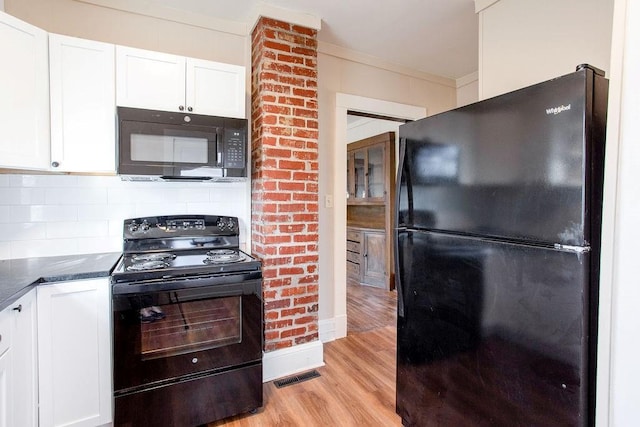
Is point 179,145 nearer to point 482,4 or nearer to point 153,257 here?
point 153,257

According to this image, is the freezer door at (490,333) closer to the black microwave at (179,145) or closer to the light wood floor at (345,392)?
the light wood floor at (345,392)

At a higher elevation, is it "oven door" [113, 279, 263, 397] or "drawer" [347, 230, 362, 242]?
"drawer" [347, 230, 362, 242]

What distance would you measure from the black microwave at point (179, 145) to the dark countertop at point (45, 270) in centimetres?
53

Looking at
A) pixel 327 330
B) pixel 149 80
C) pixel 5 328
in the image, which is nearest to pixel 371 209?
pixel 327 330

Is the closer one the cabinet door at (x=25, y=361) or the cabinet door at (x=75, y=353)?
the cabinet door at (x=25, y=361)

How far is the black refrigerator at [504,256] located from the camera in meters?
1.00

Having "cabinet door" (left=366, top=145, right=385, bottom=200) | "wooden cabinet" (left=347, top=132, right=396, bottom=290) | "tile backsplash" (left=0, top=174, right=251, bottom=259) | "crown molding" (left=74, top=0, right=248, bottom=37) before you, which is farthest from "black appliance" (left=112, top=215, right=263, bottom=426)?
"cabinet door" (left=366, top=145, right=385, bottom=200)

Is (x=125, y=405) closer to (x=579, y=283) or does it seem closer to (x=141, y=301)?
(x=141, y=301)

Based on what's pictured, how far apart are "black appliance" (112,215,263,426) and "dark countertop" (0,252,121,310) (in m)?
0.12

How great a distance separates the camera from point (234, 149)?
2.05 meters

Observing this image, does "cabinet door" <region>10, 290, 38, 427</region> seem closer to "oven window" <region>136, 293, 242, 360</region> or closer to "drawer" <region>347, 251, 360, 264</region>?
"oven window" <region>136, 293, 242, 360</region>

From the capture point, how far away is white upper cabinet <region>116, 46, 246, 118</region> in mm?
1857

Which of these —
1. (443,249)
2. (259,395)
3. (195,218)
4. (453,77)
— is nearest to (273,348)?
(259,395)

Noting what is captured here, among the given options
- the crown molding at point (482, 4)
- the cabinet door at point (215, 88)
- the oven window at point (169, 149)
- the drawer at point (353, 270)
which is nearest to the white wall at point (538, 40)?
the crown molding at point (482, 4)
